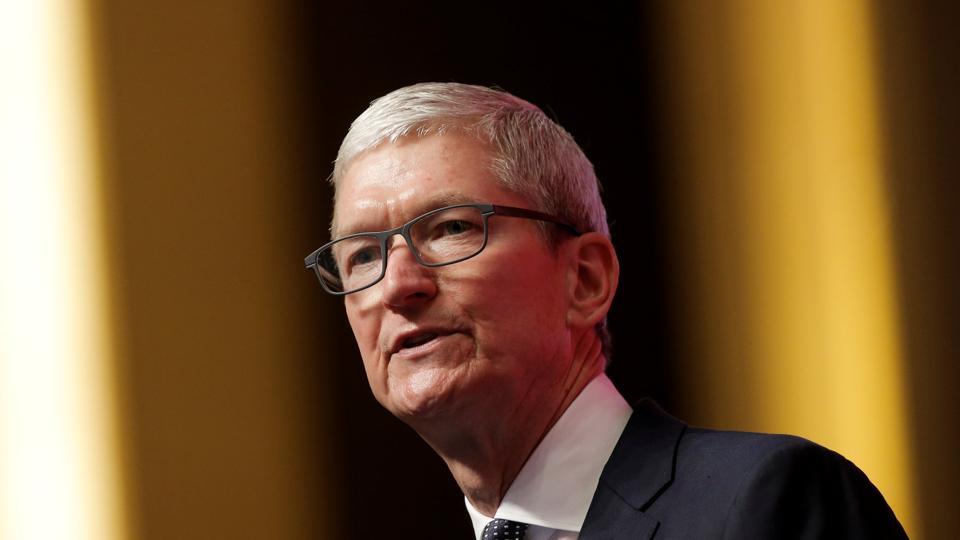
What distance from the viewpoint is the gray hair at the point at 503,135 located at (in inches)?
59.9

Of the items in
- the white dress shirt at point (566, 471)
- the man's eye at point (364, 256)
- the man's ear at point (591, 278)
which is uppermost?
the man's eye at point (364, 256)

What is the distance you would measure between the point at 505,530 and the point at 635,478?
19cm

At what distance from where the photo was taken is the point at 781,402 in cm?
225

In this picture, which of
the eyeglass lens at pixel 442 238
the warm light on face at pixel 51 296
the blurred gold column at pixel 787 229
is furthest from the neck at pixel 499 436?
the warm light on face at pixel 51 296

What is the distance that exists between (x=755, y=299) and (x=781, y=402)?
22cm

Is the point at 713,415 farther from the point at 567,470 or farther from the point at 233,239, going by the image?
the point at 233,239

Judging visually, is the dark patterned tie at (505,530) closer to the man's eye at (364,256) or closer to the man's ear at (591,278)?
the man's ear at (591,278)

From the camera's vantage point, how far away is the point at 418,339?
146 centimetres

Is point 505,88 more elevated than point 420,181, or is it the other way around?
point 505,88

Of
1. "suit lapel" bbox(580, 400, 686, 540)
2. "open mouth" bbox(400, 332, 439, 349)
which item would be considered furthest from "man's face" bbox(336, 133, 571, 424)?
"suit lapel" bbox(580, 400, 686, 540)

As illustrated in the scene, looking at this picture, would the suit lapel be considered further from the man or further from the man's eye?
the man's eye

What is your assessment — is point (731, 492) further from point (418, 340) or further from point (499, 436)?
point (418, 340)

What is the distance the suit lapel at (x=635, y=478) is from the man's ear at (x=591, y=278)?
15 centimetres

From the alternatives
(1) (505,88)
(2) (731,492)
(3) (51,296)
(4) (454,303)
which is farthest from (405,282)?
(3) (51,296)
